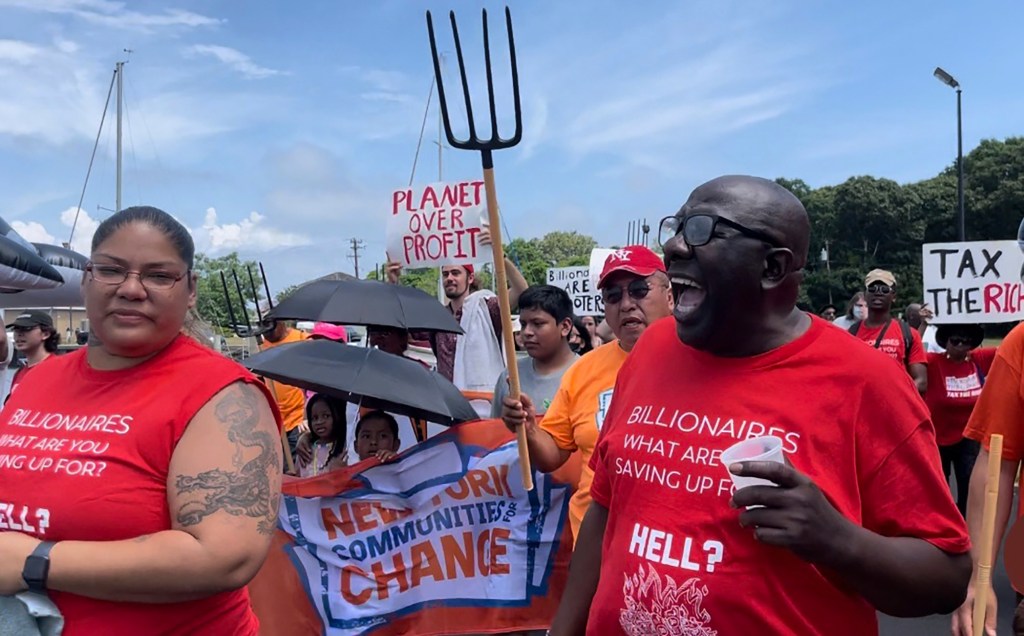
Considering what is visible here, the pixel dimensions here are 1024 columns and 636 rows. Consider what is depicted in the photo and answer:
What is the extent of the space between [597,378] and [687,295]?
188 cm

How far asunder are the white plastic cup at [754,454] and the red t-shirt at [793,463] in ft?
0.37

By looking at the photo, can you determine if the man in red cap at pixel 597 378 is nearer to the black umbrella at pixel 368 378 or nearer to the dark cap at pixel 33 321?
the black umbrella at pixel 368 378

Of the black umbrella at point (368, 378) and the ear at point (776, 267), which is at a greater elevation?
the ear at point (776, 267)

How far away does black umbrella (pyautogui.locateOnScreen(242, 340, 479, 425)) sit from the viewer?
13.8ft

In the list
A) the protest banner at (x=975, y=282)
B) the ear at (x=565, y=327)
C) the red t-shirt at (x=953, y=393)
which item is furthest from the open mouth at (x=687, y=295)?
the red t-shirt at (x=953, y=393)

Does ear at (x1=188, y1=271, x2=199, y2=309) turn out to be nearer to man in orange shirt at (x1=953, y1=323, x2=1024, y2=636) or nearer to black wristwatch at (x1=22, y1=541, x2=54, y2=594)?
→ black wristwatch at (x1=22, y1=541, x2=54, y2=594)

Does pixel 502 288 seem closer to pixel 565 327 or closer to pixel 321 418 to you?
pixel 565 327

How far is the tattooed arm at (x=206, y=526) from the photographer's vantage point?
6.01ft

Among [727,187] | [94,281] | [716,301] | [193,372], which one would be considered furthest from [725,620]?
[94,281]

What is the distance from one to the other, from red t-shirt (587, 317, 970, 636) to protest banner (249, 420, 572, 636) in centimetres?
248

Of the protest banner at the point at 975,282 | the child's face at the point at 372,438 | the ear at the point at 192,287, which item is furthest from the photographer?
the protest banner at the point at 975,282

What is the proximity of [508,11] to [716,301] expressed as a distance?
1536 mm

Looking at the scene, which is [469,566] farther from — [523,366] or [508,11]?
[508,11]

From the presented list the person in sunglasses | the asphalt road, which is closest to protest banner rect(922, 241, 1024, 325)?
the person in sunglasses
